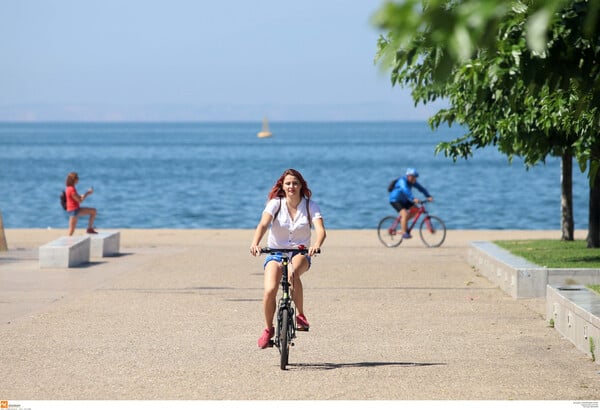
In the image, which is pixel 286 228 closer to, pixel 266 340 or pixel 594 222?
pixel 266 340

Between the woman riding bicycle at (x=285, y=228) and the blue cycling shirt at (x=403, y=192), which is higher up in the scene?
the blue cycling shirt at (x=403, y=192)

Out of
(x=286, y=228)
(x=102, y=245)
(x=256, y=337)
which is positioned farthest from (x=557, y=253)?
(x=286, y=228)

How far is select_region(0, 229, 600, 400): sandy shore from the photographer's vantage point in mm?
8648

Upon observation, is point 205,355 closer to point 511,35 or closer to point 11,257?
point 511,35

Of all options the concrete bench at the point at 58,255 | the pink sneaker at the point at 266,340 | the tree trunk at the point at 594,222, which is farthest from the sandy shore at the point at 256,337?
the tree trunk at the point at 594,222

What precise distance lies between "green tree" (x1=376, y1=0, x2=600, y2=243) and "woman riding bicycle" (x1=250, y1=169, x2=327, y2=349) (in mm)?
1412

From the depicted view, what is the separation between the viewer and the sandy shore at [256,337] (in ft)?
28.4

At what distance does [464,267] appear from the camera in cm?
1983

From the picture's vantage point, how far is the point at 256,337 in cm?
1141

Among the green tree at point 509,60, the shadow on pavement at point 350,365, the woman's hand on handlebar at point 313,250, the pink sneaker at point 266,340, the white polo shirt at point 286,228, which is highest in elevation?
the green tree at point 509,60

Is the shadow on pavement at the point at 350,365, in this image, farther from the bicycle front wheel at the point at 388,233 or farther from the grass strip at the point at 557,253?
the bicycle front wheel at the point at 388,233

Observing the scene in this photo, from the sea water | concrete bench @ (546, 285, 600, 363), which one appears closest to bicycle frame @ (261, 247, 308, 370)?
concrete bench @ (546, 285, 600, 363)

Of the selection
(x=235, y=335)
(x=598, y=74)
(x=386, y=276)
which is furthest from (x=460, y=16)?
(x=386, y=276)

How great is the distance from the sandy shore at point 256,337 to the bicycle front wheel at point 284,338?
3.5 inches
